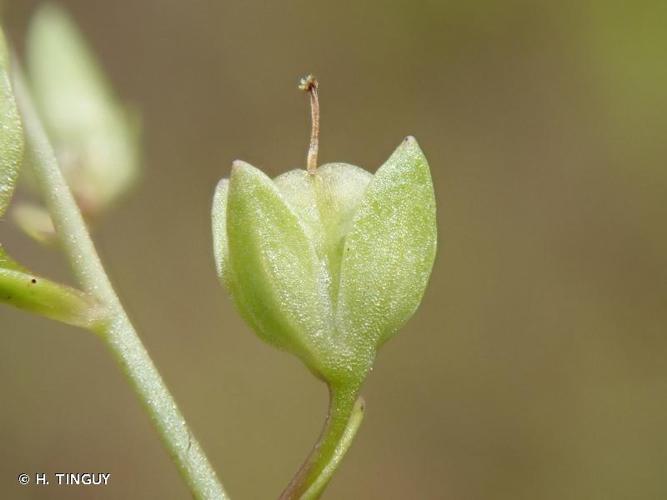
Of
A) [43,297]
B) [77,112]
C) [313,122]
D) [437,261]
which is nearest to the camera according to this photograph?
[43,297]

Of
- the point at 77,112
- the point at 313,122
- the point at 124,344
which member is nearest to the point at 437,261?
the point at 77,112

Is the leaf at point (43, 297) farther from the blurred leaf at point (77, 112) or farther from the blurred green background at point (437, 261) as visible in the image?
the blurred green background at point (437, 261)

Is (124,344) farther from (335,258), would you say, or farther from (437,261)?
(437,261)

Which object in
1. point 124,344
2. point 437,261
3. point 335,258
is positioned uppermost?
point 335,258

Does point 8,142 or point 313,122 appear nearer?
point 8,142

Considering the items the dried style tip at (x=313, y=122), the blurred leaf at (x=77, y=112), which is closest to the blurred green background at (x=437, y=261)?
the blurred leaf at (x=77, y=112)

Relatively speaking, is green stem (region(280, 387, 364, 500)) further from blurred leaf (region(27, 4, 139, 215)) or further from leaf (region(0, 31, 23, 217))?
blurred leaf (region(27, 4, 139, 215))
